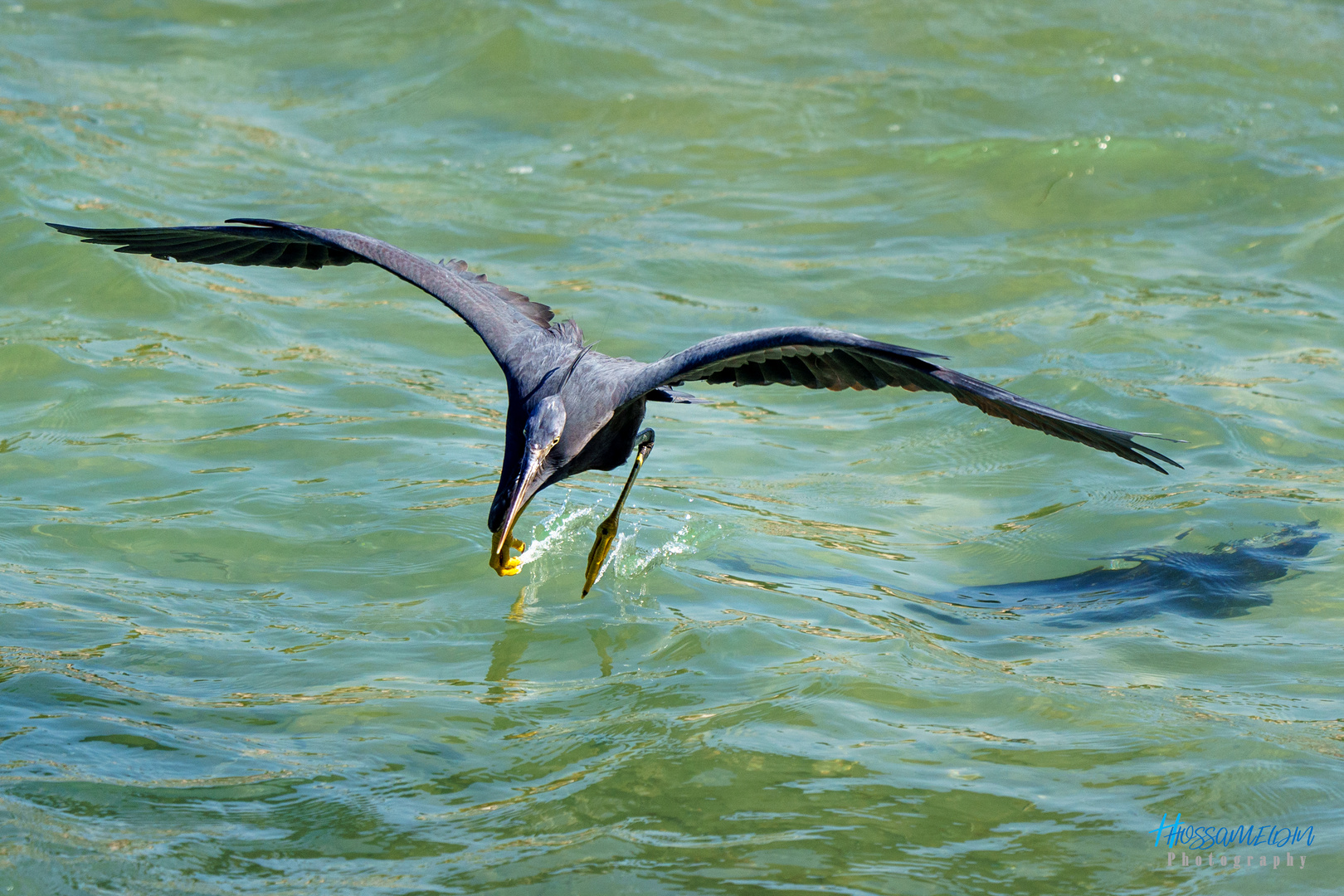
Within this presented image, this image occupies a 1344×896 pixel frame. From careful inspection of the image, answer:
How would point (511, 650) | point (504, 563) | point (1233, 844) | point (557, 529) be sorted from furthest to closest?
1. point (557, 529)
2. point (511, 650)
3. point (504, 563)
4. point (1233, 844)

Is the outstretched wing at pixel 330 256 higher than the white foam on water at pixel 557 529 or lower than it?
higher

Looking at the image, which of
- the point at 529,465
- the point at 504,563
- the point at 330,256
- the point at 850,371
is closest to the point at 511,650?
the point at 504,563

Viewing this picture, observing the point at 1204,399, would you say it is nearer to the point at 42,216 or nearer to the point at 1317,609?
the point at 1317,609

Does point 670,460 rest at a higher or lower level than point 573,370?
lower

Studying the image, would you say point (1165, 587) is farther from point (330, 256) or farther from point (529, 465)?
point (330, 256)

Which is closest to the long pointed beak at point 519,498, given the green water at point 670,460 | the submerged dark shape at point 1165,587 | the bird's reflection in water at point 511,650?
the bird's reflection in water at point 511,650

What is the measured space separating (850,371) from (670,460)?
2.61 meters

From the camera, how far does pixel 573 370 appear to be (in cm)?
561

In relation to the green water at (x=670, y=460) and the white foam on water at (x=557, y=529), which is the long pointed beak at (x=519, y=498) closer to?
the green water at (x=670, y=460)

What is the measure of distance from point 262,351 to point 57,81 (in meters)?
5.88

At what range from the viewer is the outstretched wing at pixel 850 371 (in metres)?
4.83

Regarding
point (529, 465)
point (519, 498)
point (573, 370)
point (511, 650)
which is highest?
point (573, 370)

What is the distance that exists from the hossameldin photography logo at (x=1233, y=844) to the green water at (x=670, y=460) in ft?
0.19

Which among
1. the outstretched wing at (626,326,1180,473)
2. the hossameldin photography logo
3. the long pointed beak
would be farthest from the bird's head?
the hossameldin photography logo
